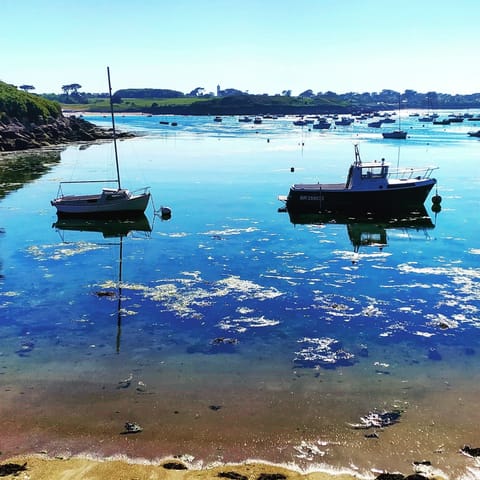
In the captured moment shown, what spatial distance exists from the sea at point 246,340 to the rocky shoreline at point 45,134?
63.1m

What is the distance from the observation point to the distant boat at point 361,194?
1913 inches

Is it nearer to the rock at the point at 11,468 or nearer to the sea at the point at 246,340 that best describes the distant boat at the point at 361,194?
the sea at the point at 246,340

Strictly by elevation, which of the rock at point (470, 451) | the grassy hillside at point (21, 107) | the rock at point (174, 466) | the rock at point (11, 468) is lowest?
the rock at point (470, 451)

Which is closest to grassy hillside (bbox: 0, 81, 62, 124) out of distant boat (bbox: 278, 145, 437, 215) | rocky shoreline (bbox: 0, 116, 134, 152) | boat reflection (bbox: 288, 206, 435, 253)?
rocky shoreline (bbox: 0, 116, 134, 152)

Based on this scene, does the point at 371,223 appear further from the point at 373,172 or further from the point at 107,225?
the point at 107,225

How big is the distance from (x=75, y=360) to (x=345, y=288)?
15.0 metres

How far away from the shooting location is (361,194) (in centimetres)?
4853

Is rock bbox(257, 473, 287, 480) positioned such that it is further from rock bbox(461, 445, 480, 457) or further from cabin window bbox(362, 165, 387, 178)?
cabin window bbox(362, 165, 387, 178)

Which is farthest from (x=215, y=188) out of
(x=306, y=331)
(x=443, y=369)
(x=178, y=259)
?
(x=443, y=369)

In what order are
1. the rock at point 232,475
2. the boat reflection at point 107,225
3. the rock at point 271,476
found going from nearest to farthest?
the rock at point 232,475
the rock at point 271,476
the boat reflection at point 107,225

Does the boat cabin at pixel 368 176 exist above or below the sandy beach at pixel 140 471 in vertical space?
above

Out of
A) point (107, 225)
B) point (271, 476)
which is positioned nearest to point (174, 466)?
point (271, 476)

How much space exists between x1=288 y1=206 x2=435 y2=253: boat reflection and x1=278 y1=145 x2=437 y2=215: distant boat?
1.16m

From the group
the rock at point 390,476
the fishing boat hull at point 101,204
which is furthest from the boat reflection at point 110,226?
the rock at point 390,476
